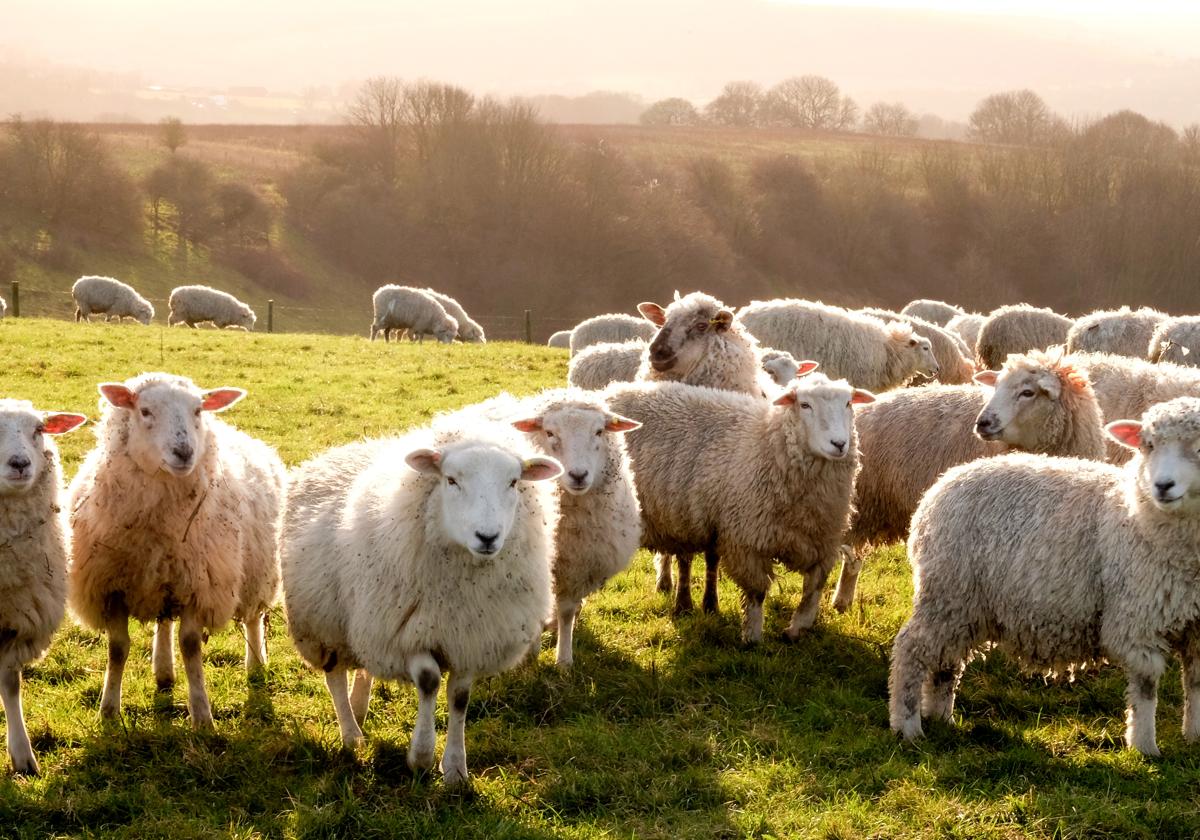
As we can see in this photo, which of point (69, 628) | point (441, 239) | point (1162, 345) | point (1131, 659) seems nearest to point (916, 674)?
point (1131, 659)

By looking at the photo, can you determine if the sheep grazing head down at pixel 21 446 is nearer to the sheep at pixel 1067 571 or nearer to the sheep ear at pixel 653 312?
the sheep at pixel 1067 571

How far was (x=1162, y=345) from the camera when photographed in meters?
12.0

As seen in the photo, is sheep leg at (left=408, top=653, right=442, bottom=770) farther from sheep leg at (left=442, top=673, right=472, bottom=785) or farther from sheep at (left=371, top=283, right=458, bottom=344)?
sheep at (left=371, top=283, right=458, bottom=344)

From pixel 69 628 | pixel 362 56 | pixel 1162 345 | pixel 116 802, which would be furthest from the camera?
pixel 362 56

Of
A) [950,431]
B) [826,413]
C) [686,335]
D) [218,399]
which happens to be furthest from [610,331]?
[218,399]

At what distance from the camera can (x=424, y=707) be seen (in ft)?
15.7

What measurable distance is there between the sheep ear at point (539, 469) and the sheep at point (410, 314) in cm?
2200

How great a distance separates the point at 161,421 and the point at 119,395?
29 cm

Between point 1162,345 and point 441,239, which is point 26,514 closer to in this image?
point 1162,345

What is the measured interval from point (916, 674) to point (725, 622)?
1841 millimetres

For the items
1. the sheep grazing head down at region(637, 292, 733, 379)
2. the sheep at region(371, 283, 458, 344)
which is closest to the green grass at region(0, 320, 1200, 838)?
the sheep grazing head down at region(637, 292, 733, 379)

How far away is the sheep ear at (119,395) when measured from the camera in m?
5.43

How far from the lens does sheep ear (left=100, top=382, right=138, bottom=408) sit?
5.43 meters

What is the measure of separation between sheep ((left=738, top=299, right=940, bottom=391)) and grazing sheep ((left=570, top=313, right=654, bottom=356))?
4.87 meters
